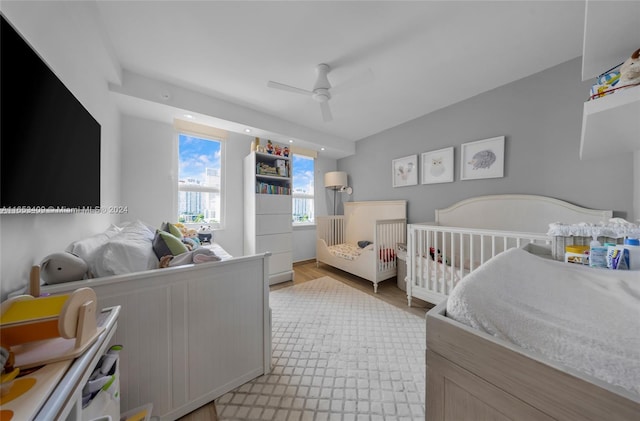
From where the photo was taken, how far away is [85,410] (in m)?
0.66

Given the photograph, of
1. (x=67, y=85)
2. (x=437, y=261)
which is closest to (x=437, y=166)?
(x=437, y=261)

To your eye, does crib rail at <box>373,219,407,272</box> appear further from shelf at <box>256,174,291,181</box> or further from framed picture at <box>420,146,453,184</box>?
shelf at <box>256,174,291,181</box>

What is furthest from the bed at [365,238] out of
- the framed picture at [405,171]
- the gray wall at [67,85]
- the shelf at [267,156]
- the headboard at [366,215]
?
the gray wall at [67,85]

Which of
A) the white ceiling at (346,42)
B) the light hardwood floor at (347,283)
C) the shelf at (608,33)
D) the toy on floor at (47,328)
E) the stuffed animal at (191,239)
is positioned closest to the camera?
the toy on floor at (47,328)

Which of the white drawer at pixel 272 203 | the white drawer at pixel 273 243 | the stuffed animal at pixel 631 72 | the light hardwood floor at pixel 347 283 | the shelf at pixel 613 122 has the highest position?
the stuffed animal at pixel 631 72

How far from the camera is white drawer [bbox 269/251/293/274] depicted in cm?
304

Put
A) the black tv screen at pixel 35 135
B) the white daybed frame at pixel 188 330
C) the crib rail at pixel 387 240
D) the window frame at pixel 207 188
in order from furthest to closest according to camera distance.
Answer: the window frame at pixel 207 188 → the crib rail at pixel 387 240 → the white daybed frame at pixel 188 330 → the black tv screen at pixel 35 135

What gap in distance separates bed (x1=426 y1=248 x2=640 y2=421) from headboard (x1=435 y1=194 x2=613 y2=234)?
5.93 feet

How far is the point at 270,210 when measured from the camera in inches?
122

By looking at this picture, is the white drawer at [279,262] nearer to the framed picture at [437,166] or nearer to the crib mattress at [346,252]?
the crib mattress at [346,252]

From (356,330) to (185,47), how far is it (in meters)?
2.93

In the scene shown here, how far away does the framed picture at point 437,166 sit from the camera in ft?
9.08

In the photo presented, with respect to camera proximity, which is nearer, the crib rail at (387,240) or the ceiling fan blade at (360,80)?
the ceiling fan blade at (360,80)

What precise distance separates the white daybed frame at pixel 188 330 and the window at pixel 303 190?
2.83m
